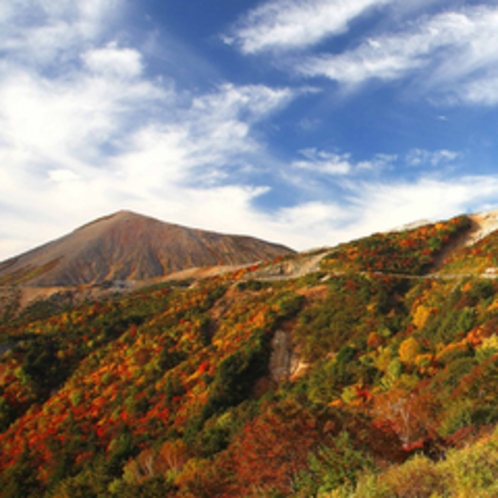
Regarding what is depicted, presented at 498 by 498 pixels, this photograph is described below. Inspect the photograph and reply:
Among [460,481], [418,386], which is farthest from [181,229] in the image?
[460,481]

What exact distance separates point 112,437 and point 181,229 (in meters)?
93.9

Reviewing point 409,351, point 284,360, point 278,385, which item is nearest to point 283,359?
point 284,360

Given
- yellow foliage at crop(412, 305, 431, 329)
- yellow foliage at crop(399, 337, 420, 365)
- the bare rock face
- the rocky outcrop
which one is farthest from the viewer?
the bare rock face

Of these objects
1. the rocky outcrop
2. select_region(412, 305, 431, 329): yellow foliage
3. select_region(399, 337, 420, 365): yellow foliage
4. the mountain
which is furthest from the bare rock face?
the mountain

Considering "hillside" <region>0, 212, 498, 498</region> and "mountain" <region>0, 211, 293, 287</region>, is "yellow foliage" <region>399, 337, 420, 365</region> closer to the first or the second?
"hillside" <region>0, 212, 498, 498</region>

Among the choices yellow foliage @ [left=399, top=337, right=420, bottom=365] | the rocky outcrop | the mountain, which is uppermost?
the mountain

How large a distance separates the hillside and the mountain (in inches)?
1722

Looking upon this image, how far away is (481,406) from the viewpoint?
42.6 ft

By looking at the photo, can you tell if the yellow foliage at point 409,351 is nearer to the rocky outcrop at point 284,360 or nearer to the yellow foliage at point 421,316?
the yellow foliage at point 421,316

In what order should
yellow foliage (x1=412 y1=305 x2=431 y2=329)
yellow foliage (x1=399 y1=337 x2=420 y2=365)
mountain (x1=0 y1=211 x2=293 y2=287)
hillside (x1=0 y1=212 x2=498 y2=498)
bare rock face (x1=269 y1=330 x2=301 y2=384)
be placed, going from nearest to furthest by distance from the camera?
hillside (x1=0 y1=212 x2=498 y2=498) < yellow foliage (x1=399 y1=337 x2=420 y2=365) < yellow foliage (x1=412 y1=305 x2=431 y2=329) < bare rock face (x1=269 y1=330 x2=301 y2=384) < mountain (x1=0 y1=211 x2=293 y2=287)

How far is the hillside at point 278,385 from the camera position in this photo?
1105cm

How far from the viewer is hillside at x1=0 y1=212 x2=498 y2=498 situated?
11047 mm

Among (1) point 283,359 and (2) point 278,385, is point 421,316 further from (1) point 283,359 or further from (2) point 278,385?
(2) point 278,385

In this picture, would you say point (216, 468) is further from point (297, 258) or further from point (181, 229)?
point (181, 229)
